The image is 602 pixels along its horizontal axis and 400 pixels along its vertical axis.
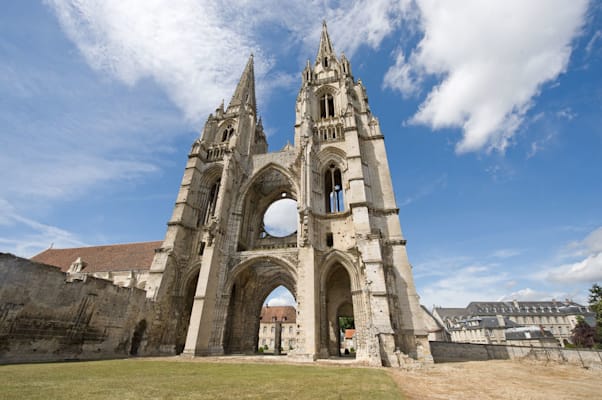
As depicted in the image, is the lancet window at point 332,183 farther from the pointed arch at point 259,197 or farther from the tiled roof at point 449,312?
the tiled roof at point 449,312

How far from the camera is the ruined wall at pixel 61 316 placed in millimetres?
9242

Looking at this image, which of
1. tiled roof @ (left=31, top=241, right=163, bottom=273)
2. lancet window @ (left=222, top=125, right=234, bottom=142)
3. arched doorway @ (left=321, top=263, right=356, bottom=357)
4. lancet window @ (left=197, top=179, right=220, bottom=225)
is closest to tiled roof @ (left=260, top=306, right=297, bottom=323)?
tiled roof @ (left=31, top=241, right=163, bottom=273)

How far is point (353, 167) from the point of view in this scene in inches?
667

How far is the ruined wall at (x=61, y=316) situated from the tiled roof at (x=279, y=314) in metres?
25.8

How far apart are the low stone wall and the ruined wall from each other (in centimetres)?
1724

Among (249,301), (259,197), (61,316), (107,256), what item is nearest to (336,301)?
(249,301)

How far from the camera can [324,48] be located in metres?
28.9

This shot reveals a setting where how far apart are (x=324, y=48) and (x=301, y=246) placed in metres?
24.2

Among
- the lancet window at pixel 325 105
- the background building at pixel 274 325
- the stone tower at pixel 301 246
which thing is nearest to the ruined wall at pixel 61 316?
the stone tower at pixel 301 246

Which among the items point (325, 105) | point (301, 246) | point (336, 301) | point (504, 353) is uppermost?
point (325, 105)

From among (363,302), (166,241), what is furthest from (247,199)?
(363,302)

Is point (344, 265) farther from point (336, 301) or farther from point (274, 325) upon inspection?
point (274, 325)

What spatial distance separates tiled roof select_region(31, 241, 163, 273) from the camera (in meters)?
23.2

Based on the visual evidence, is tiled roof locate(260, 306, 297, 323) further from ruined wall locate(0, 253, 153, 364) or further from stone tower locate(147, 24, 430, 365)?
ruined wall locate(0, 253, 153, 364)
